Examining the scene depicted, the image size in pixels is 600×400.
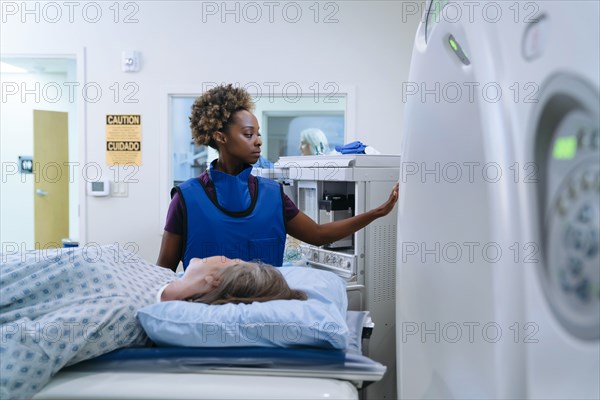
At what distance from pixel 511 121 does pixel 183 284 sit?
3.04 ft

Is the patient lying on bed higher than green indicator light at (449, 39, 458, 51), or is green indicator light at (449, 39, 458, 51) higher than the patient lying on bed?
green indicator light at (449, 39, 458, 51)

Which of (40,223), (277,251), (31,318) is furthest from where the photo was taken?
(40,223)

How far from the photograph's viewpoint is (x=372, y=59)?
3.84 meters

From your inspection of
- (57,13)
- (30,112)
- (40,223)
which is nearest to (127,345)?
(57,13)

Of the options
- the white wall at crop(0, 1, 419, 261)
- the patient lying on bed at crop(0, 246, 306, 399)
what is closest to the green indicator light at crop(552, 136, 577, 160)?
the patient lying on bed at crop(0, 246, 306, 399)

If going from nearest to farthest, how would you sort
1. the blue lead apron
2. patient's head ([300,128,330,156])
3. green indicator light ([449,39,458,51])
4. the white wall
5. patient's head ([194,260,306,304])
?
green indicator light ([449,39,458,51]) < patient's head ([194,260,306,304]) < the blue lead apron < the white wall < patient's head ([300,128,330,156])

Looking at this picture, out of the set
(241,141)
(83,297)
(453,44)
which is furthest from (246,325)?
(241,141)

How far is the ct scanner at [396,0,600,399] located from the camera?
51cm

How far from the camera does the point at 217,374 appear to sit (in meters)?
1.01

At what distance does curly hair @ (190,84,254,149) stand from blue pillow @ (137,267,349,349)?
3.07 ft

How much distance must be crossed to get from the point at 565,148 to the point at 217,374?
75 cm

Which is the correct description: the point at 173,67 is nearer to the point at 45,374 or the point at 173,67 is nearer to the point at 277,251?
the point at 277,251

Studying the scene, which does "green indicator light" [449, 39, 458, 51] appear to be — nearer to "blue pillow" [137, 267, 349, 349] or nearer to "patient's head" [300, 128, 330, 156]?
"blue pillow" [137, 267, 349, 349]

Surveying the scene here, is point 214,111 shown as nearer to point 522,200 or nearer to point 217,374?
point 217,374
